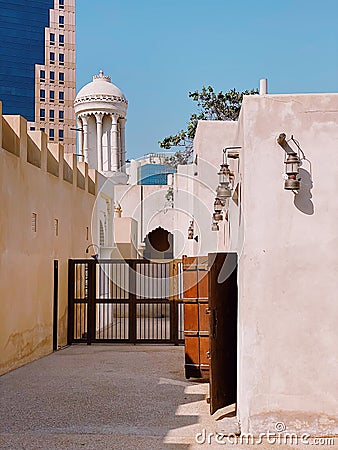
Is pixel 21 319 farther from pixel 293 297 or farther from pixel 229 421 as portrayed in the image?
pixel 293 297

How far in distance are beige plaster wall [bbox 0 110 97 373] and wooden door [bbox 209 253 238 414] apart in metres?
4.33

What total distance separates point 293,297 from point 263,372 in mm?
811

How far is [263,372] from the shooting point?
6.68 meters

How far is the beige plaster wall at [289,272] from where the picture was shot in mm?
6613

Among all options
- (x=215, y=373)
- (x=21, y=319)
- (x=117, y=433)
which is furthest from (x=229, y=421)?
(x=21, y=319)

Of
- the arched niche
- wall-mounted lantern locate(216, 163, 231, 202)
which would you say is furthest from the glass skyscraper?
wall-mounted lantern locate(216, 163, 231, 202)

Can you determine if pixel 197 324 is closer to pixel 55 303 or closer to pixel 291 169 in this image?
Result: pixel 291 169

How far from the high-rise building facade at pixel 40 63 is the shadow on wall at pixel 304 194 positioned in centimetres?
7319

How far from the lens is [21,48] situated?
85062mm

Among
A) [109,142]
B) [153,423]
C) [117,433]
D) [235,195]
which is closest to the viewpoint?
[117,433]

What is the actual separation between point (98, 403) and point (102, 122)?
27313 mm

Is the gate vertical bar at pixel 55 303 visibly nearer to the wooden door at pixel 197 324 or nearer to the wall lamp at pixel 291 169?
the wooden door at pixel 197 324

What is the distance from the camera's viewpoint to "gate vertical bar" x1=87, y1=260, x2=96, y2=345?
15234 millimetres

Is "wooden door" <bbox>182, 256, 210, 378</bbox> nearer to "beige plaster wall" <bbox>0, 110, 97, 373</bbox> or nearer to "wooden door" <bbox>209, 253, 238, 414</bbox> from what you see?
"wooden door" <bbox>209, 253, 238, 414</bbox>
